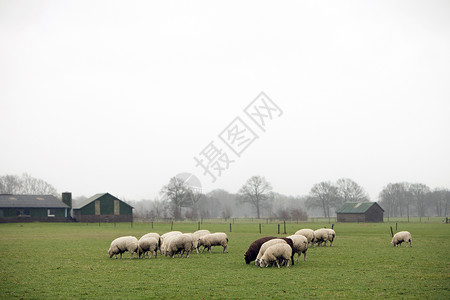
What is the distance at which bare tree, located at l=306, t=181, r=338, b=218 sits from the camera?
135m

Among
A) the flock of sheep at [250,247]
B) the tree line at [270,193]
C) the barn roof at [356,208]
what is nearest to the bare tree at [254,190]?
the tree line at [270,193]

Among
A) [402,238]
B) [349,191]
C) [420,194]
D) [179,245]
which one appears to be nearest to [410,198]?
[420,194]

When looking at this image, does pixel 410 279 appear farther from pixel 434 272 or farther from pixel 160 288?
pixel 160 288

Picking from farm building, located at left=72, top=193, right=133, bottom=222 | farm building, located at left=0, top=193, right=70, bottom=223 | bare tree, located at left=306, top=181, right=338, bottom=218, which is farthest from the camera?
bare tree, located at left=306, top=181, right=338, bottom=218

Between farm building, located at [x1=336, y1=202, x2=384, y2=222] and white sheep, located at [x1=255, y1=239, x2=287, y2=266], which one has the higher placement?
white sheep, located at [x1=255, y1=239, x2=287, y2=266]

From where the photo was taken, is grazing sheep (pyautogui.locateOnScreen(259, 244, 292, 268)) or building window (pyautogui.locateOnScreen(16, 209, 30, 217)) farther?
building window (pyautogui.locateOnScreen(16, 209, 30, 217))

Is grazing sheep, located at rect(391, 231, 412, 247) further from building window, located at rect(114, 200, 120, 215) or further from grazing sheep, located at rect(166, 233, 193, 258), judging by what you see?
building window, located at rect(114, 200, 120, 215)

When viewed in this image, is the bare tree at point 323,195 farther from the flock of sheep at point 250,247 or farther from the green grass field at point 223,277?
the green grass field at point 223,277

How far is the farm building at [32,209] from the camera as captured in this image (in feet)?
261

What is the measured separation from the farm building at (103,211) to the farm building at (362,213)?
46873 millimetres

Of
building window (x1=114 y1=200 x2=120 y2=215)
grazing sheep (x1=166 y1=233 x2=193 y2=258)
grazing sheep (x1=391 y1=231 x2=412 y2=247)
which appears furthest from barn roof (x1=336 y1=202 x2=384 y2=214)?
grazing sheep (x1=166 y1=233 x2=193 y2=258)

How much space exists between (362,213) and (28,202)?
6926 centimetres

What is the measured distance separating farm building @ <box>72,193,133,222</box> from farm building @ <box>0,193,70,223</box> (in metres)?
3.45

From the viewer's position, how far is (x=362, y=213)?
286ft
